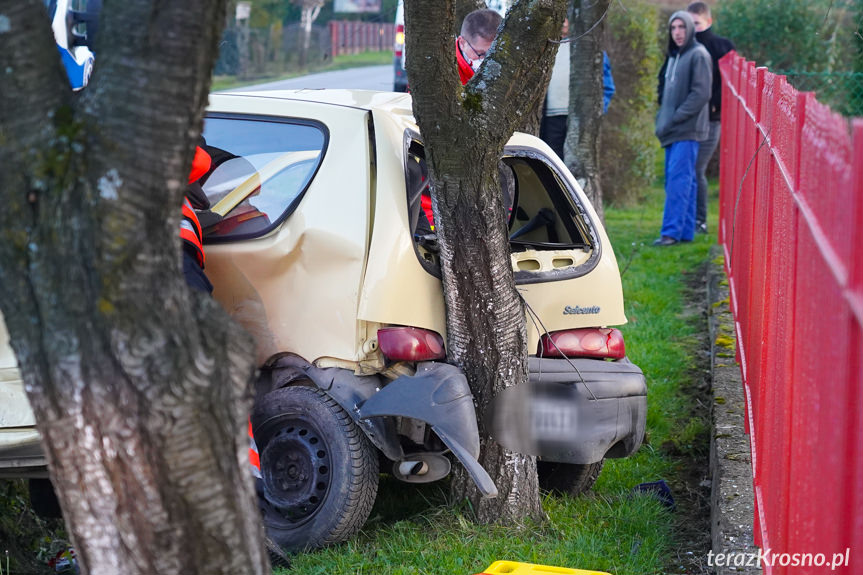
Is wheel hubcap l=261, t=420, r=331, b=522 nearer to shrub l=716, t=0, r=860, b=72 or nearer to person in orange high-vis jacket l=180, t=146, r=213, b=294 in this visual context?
person in orange high-vis jacket l=180, t=146, r=213, b=294

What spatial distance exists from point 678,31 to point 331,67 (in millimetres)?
32665

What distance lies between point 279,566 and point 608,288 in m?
1.75

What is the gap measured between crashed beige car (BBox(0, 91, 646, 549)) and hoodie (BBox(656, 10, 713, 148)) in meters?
5.75

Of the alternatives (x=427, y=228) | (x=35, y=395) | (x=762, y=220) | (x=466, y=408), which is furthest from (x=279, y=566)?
(x=762, y=220)

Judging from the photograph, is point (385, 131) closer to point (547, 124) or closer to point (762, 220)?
point (762, 220)

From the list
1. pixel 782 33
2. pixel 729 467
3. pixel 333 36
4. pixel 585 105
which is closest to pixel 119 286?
pixel 729 467

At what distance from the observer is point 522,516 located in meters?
4.27

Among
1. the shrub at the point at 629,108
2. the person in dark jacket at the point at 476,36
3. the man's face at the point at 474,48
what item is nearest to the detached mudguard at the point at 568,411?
the person in dark jacket at the point at 476,36

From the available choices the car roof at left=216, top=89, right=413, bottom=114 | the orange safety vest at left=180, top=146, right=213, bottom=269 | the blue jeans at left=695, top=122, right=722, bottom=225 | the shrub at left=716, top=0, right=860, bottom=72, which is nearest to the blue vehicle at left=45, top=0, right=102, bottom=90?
the car roof at left=216, top=89, right=413, bottom=114

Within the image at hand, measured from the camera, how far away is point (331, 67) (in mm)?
41469

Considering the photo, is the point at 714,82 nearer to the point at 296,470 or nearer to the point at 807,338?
the point at 296,470

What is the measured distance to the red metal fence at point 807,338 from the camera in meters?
2.09

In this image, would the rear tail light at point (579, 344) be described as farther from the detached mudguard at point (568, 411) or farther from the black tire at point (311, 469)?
the black tire at point (311, 469)

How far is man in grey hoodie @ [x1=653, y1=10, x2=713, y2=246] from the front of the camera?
9.87 metres
